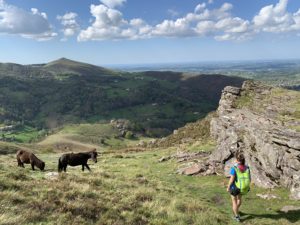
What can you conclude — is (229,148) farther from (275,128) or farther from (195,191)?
(195,191)

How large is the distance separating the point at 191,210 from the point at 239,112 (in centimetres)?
1686

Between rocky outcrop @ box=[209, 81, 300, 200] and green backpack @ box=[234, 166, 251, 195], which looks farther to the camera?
rocky outcrop @ box=[209, 81, 300, 200]

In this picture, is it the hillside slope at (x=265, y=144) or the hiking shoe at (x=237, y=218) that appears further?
the hillside slope at (x=265, y=144)

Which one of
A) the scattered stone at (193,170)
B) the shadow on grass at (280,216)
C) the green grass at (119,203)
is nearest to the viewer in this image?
the green grass at (119,203)

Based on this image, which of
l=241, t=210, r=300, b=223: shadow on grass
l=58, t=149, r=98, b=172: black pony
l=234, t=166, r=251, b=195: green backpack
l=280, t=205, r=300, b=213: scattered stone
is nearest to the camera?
l=234, t=166, r=251, b=195: green backpack

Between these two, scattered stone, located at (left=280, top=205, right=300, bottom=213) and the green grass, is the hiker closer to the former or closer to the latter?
the green grass

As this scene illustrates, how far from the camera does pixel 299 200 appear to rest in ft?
58.9

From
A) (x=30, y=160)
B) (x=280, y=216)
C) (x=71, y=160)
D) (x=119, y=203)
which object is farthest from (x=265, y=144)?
(x=30, y=160)

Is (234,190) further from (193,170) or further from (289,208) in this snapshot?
(193,170)

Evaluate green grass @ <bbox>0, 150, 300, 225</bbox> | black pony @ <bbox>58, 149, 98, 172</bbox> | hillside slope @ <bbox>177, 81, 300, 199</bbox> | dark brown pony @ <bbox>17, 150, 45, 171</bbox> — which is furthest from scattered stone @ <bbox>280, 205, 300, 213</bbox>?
dark brown pony @ <bbox>17, 150, 45, 171</bbox>

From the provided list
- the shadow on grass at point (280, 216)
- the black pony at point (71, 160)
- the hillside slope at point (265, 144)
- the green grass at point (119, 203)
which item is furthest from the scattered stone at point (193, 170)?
the shadow on grass at point (280, 216)

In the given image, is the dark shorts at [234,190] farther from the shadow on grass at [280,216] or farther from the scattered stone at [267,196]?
the scattered stone at [267,196]

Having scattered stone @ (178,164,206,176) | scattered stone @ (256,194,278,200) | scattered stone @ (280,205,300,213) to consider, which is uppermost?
scattered stone @ (280,205,300,213)

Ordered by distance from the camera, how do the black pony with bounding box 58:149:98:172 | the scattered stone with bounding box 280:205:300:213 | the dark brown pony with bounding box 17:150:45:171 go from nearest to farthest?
the scattered stone with bounding box 280:205:300:213 → the black pony with bounding box 58:149:98:172 → the dark brown pony with bounding box 17:150:45:171
